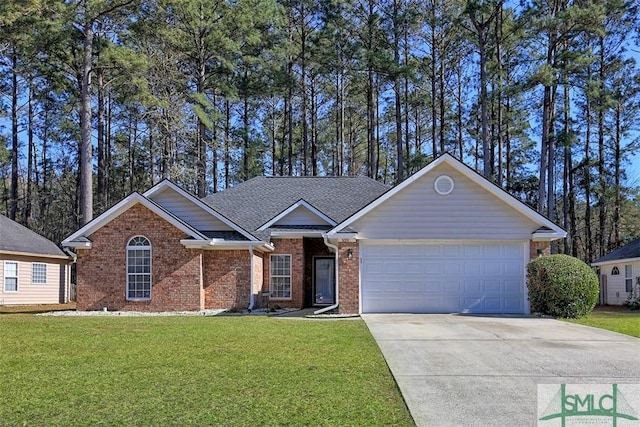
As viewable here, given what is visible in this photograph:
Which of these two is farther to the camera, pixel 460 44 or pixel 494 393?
pixel 460 44

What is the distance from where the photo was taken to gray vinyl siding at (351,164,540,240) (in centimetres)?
1686

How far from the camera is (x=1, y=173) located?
42688mm

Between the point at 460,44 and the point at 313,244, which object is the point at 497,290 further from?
the point at 460,44

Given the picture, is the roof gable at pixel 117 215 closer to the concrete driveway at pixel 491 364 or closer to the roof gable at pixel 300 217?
the roof gable at pixel 300 217

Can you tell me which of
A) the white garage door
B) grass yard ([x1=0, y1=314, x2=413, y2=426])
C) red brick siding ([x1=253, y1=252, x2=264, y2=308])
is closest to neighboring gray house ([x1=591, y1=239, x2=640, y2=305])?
the white garage door

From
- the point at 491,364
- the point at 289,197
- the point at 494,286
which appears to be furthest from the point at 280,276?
the point at 491,364

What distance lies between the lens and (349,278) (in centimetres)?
1692

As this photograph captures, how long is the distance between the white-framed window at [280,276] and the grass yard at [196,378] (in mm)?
8205

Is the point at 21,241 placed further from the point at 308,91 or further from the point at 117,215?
the point at 308,91

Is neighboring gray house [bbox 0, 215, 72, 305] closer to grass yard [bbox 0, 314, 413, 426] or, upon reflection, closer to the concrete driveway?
grass yard [bbox 0, 314, 413, 426]

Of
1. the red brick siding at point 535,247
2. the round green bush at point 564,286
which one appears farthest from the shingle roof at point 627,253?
the round green bush at point 564,286

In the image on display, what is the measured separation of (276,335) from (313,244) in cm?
1031

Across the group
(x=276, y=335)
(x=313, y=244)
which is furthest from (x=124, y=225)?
(x=276, y=335)

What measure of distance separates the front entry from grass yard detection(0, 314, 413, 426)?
9.68m
